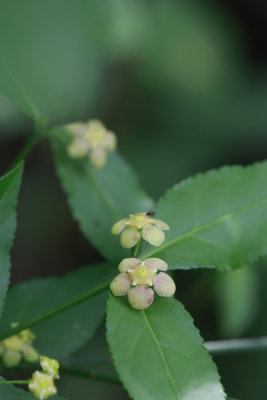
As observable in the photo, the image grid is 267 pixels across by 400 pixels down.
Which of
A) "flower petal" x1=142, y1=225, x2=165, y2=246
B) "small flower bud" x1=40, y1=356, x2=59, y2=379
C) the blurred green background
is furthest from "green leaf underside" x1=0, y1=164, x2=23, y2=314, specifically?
the blurred green background

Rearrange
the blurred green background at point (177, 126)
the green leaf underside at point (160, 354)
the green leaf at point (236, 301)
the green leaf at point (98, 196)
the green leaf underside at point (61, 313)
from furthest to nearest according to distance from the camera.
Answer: the blurred green background at point (177, 126)
the green leaf at point (236, 301)
the green leaf at point (98, 196)
the green leaf underside at point (61, 313)
the green leaf underside at point (160, 354)

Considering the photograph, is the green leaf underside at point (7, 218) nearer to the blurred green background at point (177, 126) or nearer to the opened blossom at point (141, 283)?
the opened blossom at point (141, 283)

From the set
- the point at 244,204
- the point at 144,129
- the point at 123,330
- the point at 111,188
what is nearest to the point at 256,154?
the point at 144,129

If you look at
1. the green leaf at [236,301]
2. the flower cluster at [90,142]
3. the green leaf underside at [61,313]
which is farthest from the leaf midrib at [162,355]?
the green leaf at [236,301]

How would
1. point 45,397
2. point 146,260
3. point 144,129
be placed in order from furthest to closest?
1. point 144,129
2. point 146,260
3. point 45,397

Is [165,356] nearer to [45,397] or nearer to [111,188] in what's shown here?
[45,397]

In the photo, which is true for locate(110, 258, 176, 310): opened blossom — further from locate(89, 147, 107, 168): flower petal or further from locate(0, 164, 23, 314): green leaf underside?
locate(89, 147, 107, 168): flower petal
